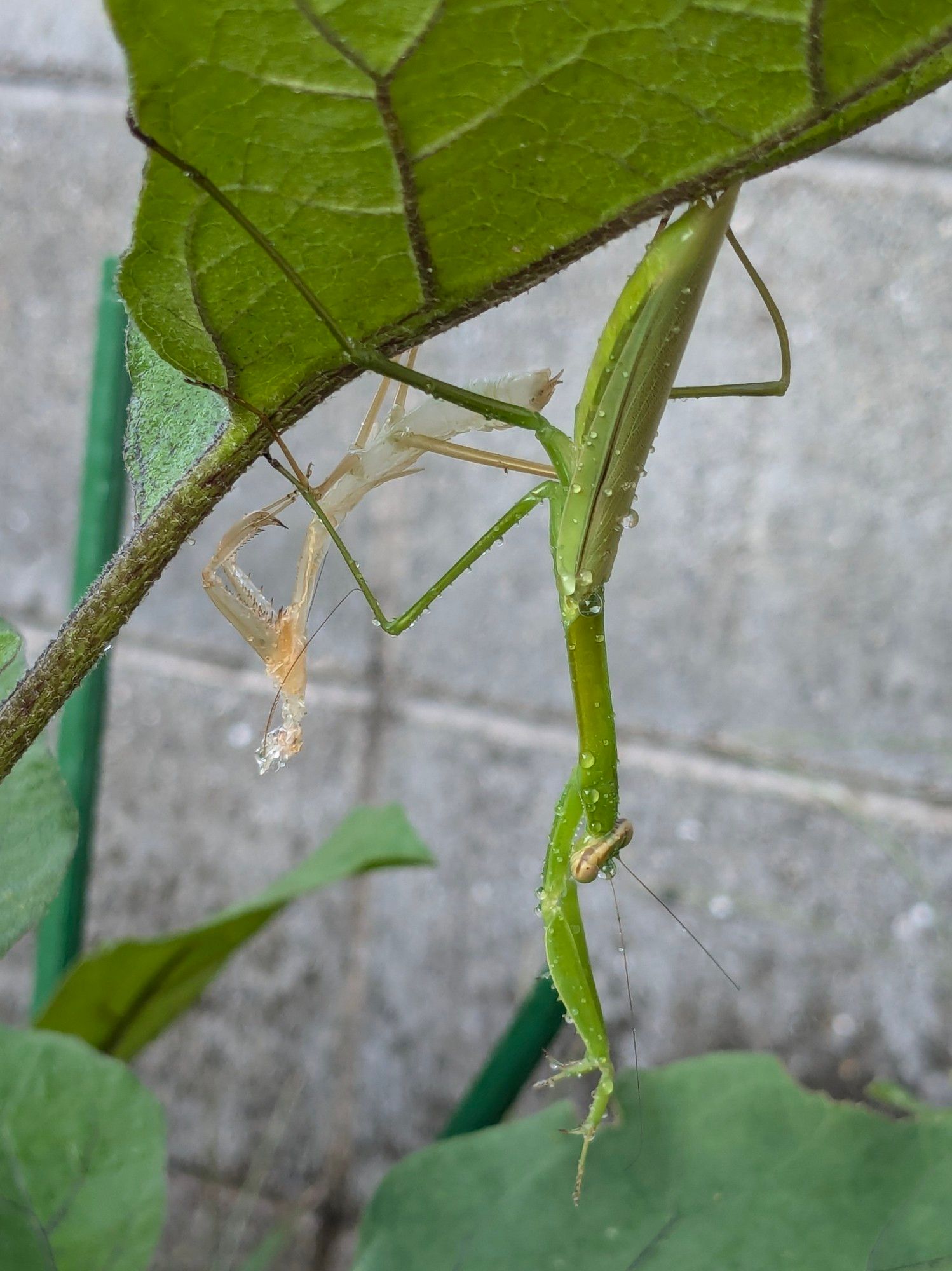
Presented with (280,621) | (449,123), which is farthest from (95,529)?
(449,123)

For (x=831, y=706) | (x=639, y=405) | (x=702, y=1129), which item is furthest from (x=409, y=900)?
(x=639, y=405)

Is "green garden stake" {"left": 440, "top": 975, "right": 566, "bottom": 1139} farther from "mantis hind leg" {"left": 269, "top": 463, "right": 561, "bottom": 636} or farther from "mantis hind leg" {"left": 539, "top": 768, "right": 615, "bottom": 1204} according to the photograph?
"mantis hind leg" {"left": 269, "top": 463, "right": 561, "bottom": 636}

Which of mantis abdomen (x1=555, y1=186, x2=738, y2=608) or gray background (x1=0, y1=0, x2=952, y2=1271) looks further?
gray background (x1=0, y1=0, x2=952, y2=1271)

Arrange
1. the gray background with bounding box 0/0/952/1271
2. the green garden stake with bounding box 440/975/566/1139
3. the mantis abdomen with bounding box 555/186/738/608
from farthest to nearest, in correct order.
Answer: the gray background with bounding box 0/0/952/1271 → the green garden stake with bounding box 440/975/566/1139 → the mantis abdomen with bounding box 555/186/738/608

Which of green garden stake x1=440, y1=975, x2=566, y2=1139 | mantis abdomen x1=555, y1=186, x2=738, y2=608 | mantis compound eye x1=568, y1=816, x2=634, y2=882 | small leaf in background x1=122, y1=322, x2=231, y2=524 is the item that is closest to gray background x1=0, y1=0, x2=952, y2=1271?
green garden stake x1=440, y1=975, x2=566, y2=1139

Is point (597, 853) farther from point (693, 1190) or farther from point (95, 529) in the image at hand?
point (95, 529)

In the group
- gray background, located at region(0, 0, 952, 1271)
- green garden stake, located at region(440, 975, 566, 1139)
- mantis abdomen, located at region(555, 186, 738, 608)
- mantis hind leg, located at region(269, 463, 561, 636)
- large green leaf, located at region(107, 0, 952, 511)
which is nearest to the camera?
large green leaf, located at region(107, 0, 952, 511)

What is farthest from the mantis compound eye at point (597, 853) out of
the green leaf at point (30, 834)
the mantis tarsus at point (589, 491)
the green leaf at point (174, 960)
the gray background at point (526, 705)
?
the gray background at point (526, 705)

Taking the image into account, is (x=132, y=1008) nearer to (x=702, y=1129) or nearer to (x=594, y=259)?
(x=702, y=1129)
